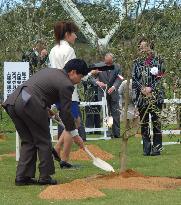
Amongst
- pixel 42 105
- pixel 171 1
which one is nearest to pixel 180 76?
pixel 171 1

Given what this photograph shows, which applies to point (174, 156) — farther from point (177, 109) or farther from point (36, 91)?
point (36, 91)

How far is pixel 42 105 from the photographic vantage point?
28.9 ft

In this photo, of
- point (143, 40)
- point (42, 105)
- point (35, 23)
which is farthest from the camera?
point (35, 23)

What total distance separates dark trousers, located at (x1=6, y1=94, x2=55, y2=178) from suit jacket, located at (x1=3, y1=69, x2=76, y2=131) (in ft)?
0.05

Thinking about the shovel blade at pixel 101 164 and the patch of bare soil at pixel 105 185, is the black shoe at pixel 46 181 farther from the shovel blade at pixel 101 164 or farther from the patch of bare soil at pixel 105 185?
the shovel blade at pixel 101 164

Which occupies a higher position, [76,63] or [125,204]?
[76,63]

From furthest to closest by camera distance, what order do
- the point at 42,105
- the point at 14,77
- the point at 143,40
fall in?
the point at 14,77 → the point at 143,40 → the point at 42,105

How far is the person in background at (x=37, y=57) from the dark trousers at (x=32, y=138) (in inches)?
248

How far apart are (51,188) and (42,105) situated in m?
1.08

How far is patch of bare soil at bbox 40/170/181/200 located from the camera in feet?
26.2

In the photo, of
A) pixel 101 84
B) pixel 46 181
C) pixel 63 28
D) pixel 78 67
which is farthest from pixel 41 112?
pixel 101 84

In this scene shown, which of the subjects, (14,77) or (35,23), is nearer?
(14,77)

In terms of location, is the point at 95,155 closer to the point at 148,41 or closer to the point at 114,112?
the point at 148,41

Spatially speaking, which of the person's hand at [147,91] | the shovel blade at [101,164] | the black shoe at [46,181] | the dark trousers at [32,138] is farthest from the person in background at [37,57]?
the black shoe at [46,181]
